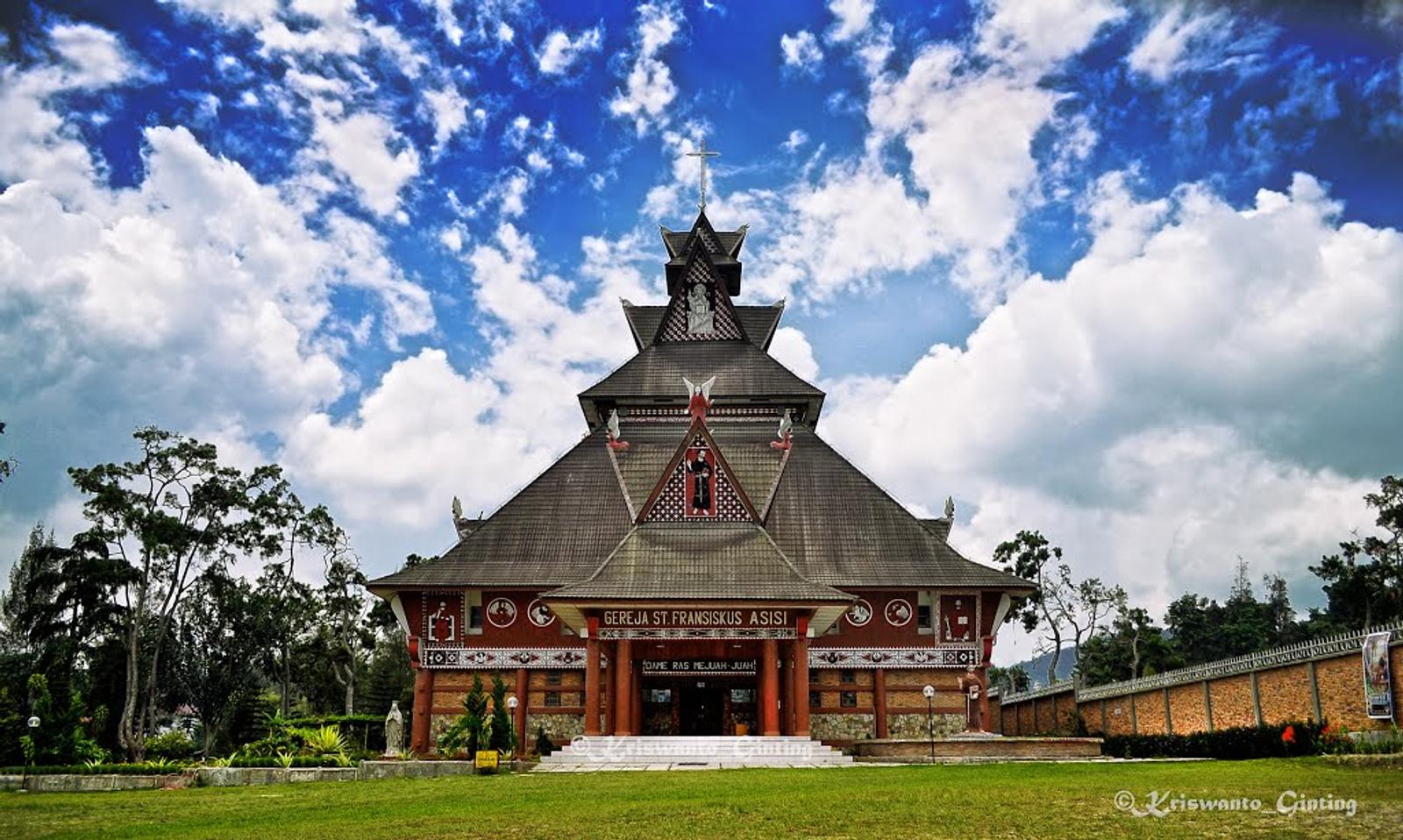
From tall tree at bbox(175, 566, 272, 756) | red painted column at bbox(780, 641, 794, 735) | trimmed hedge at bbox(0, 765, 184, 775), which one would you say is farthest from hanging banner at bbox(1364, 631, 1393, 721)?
tall tree at bbox(175, 566, 272, 756)

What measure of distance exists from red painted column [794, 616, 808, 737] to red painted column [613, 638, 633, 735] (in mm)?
4176

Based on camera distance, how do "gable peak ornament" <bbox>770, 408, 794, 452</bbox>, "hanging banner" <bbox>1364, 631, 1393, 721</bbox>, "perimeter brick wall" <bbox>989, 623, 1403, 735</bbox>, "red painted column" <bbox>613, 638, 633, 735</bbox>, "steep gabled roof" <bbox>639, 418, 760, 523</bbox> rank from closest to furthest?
"hanging banner" <bbox>1364, 631, 1393, 721</bbox> < "perimeter brick wall" <bbox>989, 623, 1403, 735</bbox> < "red painted column" <bbox>613, 638, 633, 735</bbox> < "steep gabled roof" <bbox>639, 418, 760, 523</bbox> < "gable peak ornament" <bbox>770, 408, 794, 452</bbox>

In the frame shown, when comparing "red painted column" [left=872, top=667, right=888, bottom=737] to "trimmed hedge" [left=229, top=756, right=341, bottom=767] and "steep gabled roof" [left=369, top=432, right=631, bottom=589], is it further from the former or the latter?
"trimmed hedge" [left=229, top=756, right=341, bottom=767]

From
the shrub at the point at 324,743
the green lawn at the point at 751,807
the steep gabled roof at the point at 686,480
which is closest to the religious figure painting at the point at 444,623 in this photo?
the shrub at the point at 324,743

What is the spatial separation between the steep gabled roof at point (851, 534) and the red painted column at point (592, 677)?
7.05 meters

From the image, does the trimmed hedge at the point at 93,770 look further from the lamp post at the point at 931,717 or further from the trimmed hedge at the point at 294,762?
the lamp post at the point at 931,717

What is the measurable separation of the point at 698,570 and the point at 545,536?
7.03m

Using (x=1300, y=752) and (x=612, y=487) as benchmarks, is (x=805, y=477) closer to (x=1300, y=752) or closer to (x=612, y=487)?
(x=612, y=487)

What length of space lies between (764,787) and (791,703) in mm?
12187

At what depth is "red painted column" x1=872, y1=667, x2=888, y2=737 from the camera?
102 feet

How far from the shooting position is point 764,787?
15328mm

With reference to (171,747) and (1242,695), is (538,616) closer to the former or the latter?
(171,747)

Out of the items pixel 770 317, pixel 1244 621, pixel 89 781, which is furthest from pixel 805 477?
pixel 1244 621

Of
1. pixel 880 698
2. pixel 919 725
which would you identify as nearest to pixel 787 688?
pixel 880 698
